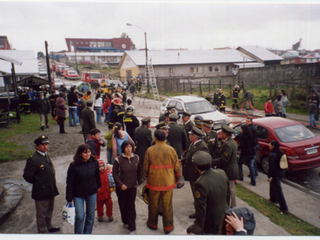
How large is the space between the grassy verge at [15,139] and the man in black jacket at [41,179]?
190 inches

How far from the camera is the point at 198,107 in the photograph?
38.7ft

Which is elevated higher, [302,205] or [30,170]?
[30,170]

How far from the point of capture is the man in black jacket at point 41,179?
420 cm

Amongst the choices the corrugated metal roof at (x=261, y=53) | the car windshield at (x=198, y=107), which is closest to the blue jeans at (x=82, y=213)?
the car windshield at (x=198, y=107)

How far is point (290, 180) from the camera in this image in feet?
23.5

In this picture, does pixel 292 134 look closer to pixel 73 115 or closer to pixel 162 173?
pixel 162 173

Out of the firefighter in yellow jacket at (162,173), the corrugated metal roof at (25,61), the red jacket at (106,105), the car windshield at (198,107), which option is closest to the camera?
the firefighter in yellow jacket at (162,173)

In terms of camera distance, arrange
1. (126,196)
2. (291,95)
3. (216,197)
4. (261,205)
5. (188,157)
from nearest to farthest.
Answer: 1. (216,197)
2. (126,196)
3. (188,157)
4. (261,205)
5. (291,95)

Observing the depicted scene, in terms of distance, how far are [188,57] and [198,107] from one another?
30.6 meters

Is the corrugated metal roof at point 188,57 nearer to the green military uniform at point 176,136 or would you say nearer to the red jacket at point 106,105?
the red jacket at point 106,105

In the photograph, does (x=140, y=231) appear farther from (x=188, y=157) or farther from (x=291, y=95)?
(x=291, y=95)

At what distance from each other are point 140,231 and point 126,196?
29.6 inches

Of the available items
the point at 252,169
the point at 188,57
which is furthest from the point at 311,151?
the point at 188,57

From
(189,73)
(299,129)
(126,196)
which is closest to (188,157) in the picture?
(126,196)
